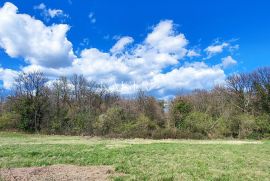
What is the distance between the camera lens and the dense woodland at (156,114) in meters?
47.5

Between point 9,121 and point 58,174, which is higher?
point 9,121

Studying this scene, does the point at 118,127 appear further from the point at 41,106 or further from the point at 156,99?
the point at 41,106

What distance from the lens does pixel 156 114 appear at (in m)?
52.8

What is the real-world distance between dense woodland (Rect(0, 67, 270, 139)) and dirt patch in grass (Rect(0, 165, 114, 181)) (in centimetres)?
3339

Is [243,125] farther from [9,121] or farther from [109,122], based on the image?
[9,121]

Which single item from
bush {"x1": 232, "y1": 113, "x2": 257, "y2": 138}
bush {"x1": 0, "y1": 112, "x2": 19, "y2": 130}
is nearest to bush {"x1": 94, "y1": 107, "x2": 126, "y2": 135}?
bush {"x1": 0, "y1": 112, "x2": 19, "y2": 130}

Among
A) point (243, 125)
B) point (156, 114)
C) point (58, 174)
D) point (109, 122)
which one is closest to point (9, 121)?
point (109, 122)

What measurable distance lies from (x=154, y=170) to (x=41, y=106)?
163ft

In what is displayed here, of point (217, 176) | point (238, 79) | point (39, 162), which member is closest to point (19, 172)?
point (39, 162)

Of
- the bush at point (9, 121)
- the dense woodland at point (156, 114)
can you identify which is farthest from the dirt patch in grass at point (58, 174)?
the bush at point (9, 121)

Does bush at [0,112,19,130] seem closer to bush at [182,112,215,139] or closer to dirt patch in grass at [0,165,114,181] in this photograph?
bush at [182,112,215,139]

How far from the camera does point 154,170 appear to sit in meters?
11.9

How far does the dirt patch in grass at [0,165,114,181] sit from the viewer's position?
32.3ft

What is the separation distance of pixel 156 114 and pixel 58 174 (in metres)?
42.8
